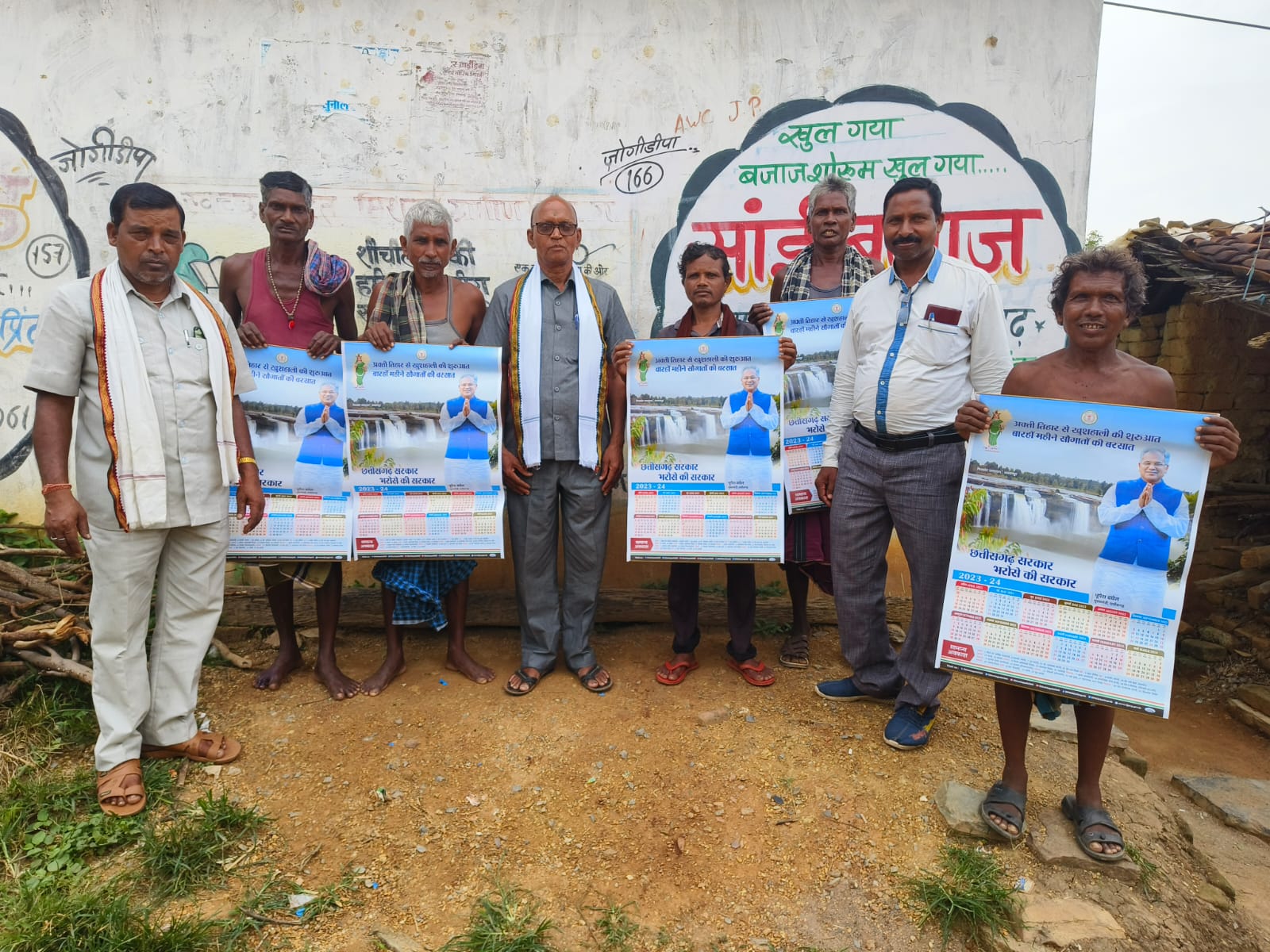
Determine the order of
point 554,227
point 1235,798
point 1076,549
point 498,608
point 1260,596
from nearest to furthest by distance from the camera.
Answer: point 1076,549 → point 554,227 → point 1235,798 → point 498,608 → point 1260,596

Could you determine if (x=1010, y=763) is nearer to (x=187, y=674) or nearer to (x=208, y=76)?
(x=187, y=674)

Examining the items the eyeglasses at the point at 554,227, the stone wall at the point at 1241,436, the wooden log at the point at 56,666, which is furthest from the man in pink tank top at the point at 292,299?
the stone wall at the point at 1241,436

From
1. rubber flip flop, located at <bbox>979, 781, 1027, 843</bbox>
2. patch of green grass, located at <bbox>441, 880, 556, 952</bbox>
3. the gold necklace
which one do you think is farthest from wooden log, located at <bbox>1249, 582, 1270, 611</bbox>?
the gold necklace

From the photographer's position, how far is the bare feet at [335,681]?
3.43 meters

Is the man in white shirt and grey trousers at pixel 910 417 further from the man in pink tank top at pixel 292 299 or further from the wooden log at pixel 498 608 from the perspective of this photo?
the man in pink tank top at pixel 292 299

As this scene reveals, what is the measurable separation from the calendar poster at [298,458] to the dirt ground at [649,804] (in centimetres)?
78

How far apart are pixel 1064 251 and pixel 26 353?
6.48 metres

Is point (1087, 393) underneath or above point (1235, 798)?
above

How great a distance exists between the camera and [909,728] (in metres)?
3.07

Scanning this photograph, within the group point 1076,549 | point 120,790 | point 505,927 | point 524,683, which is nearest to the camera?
point 505,927

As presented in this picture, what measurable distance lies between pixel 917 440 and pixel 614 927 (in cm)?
204

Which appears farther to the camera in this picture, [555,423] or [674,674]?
[674,674]

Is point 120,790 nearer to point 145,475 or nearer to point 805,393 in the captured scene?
point 145,475

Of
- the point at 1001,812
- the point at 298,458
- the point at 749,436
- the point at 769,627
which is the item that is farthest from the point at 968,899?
the point at 298,458
